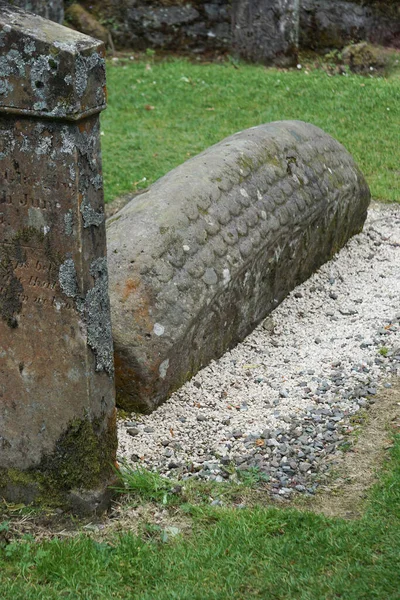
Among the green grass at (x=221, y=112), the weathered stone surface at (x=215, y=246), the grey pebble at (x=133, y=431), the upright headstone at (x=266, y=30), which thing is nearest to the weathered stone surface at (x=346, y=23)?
the upright headstone at (x=266, y=30)

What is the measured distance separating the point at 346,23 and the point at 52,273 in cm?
1044

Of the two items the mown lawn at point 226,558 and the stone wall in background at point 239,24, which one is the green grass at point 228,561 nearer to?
the mown lawn at point 226,558

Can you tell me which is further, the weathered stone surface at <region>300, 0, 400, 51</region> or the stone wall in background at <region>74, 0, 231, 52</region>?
the stone wall in background at <region>74, 0, 231, 52</region>

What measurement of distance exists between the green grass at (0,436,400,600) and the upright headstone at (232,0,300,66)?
9.49 metres

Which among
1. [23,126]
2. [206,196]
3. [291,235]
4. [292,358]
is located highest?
[23,126]

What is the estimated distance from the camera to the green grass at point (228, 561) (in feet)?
11.8

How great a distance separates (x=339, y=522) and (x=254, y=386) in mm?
1454

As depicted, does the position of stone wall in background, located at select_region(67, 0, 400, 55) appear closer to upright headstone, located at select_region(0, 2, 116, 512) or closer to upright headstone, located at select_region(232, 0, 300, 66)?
upright headstone, located at select_region(232, 0, 300, 66)

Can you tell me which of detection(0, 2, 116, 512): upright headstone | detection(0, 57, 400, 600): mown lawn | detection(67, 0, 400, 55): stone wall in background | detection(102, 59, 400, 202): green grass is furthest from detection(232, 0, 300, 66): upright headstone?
detection(0, 2, 116, 512): upright headstone

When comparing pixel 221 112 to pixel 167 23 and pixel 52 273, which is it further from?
pixel 52 273

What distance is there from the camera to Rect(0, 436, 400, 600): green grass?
3609 mm

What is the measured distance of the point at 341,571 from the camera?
3.67 metres

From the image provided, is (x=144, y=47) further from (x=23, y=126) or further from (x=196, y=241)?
(x=23, y=126)

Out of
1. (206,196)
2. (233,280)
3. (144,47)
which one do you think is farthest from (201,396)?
(144,47)
